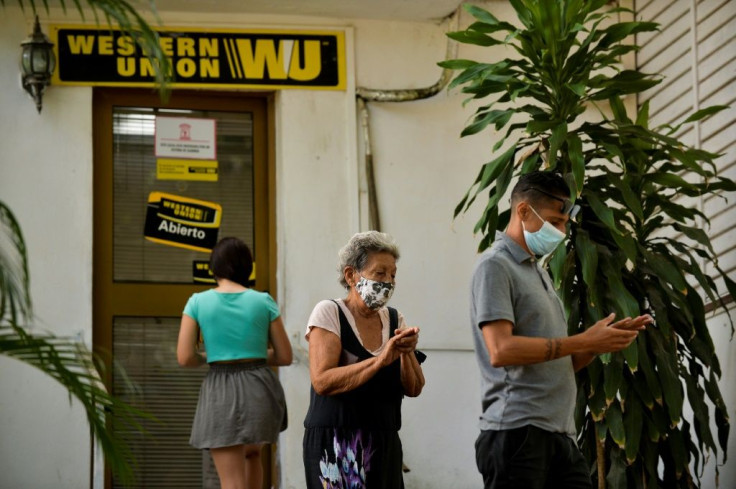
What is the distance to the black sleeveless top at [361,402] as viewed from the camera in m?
4.93

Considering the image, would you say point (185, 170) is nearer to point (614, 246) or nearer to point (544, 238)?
point (614, 246)

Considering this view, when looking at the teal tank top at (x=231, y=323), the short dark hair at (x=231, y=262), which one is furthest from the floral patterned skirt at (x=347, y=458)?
the short dark hair at (x=231, y=262)

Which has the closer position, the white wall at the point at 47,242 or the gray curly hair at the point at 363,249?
the gray curly hair at the point at 363,249

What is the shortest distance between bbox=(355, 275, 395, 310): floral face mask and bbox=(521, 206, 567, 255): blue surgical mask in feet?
2.03

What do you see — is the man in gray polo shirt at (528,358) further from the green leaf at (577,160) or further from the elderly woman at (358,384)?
the green leaf at (577,160)

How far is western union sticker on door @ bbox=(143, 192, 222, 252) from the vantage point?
322 inches

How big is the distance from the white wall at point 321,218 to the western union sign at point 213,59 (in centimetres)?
9

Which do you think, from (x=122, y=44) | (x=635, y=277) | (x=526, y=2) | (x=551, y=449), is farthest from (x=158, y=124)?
(x=551, y=449)

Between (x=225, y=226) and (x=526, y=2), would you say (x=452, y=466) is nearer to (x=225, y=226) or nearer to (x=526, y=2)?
(x=225, y=226)

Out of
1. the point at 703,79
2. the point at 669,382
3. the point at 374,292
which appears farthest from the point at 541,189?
the point at 703,79

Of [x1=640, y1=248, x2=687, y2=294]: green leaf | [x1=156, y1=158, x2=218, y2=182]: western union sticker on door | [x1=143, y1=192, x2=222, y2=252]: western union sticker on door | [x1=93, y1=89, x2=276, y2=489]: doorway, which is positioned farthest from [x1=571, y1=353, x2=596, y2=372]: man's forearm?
[x1=156, y1=158, x2=218, y2=182]: western union sticker on door

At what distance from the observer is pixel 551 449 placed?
14.8ft

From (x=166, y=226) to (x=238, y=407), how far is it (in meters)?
2.43

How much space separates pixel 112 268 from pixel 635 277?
3270 millimetres
